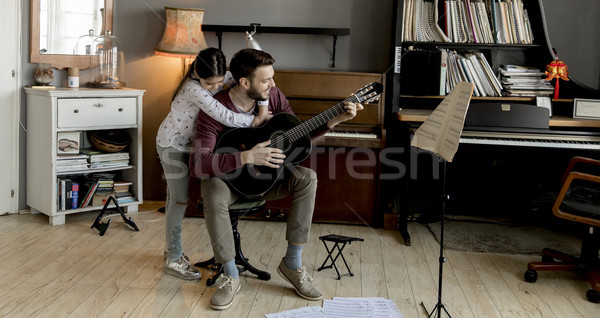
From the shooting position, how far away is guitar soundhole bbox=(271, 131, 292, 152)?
2.78m

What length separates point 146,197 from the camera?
4.51 metres

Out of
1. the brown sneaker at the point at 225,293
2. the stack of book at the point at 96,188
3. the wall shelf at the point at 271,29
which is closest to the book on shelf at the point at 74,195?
the stack of book at the point at 96,188

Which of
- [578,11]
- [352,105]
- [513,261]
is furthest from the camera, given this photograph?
[578,11]

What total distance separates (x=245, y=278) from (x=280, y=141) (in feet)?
2.30

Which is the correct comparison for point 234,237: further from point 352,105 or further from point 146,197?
point 146,197

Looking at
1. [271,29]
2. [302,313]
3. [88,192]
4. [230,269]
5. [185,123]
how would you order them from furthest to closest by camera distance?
1. [271,29]
2. [88,192]
3. [185,123]
4. [230,269]
5. [302,313]

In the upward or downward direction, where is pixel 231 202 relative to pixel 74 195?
upward

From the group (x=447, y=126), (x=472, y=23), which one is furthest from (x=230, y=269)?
(x=472, y=23)

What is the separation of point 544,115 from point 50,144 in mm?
2845

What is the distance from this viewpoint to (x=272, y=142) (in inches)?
A: 109

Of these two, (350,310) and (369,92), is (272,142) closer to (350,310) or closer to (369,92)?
(369,92)

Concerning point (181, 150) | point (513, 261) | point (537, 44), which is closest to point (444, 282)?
point (513, 261)

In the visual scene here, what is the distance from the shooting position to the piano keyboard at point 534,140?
3.43 metres

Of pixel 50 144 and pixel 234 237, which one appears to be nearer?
pixel 234 237
